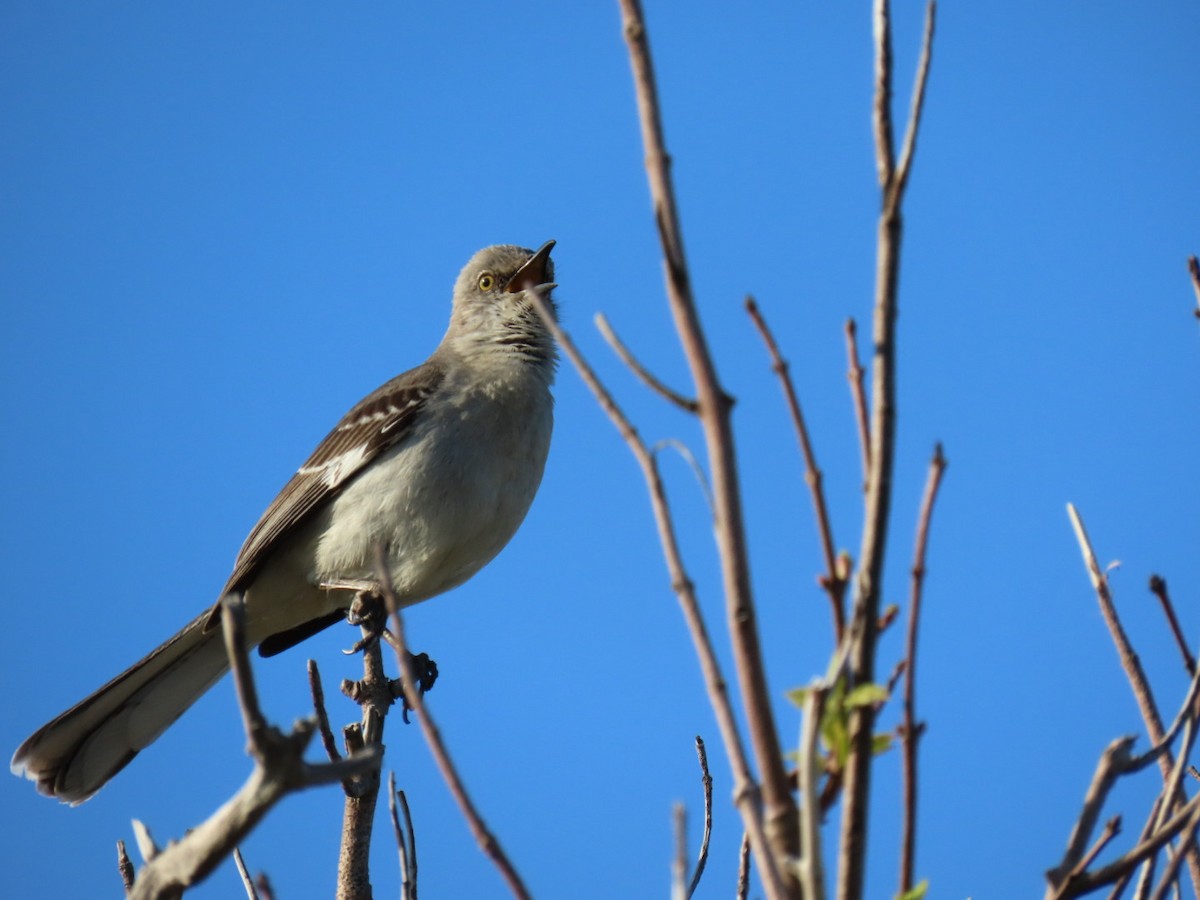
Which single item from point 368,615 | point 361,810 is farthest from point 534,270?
point 361,810

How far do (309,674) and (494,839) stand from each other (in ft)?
4.41

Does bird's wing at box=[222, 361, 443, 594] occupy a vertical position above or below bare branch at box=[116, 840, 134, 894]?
above

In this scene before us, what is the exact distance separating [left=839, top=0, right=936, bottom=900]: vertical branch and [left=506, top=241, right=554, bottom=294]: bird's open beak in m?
5.85

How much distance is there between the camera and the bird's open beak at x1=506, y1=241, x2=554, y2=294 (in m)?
7.32

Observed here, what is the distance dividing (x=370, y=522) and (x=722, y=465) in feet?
15.2

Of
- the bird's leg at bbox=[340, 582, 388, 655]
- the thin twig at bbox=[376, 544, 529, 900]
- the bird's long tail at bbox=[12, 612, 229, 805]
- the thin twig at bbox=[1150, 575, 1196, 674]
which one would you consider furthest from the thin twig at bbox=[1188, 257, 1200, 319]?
the bird's long tail at bbox=[12, 612, 229, 805]

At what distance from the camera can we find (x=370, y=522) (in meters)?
5.89

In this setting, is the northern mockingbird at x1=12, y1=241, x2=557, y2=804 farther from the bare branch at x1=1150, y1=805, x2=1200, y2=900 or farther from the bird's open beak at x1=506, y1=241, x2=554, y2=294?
the bare branch at x1=1150, y1=805, x2=1200, y2=900

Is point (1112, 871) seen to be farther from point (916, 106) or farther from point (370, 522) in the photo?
point (370, 522)

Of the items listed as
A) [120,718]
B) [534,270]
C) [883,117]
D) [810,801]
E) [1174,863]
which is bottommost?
[1174,863]

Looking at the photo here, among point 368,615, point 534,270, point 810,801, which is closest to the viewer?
point 810,801

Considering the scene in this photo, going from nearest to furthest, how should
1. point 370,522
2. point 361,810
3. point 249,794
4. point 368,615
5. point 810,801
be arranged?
point 810,801 → point 249,794 → point 361,810 → point 368,615 → point 370,522

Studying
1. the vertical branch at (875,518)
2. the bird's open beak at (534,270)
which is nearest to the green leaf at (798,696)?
the vertical branch at (875,518)

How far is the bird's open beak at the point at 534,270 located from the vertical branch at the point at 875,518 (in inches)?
230
